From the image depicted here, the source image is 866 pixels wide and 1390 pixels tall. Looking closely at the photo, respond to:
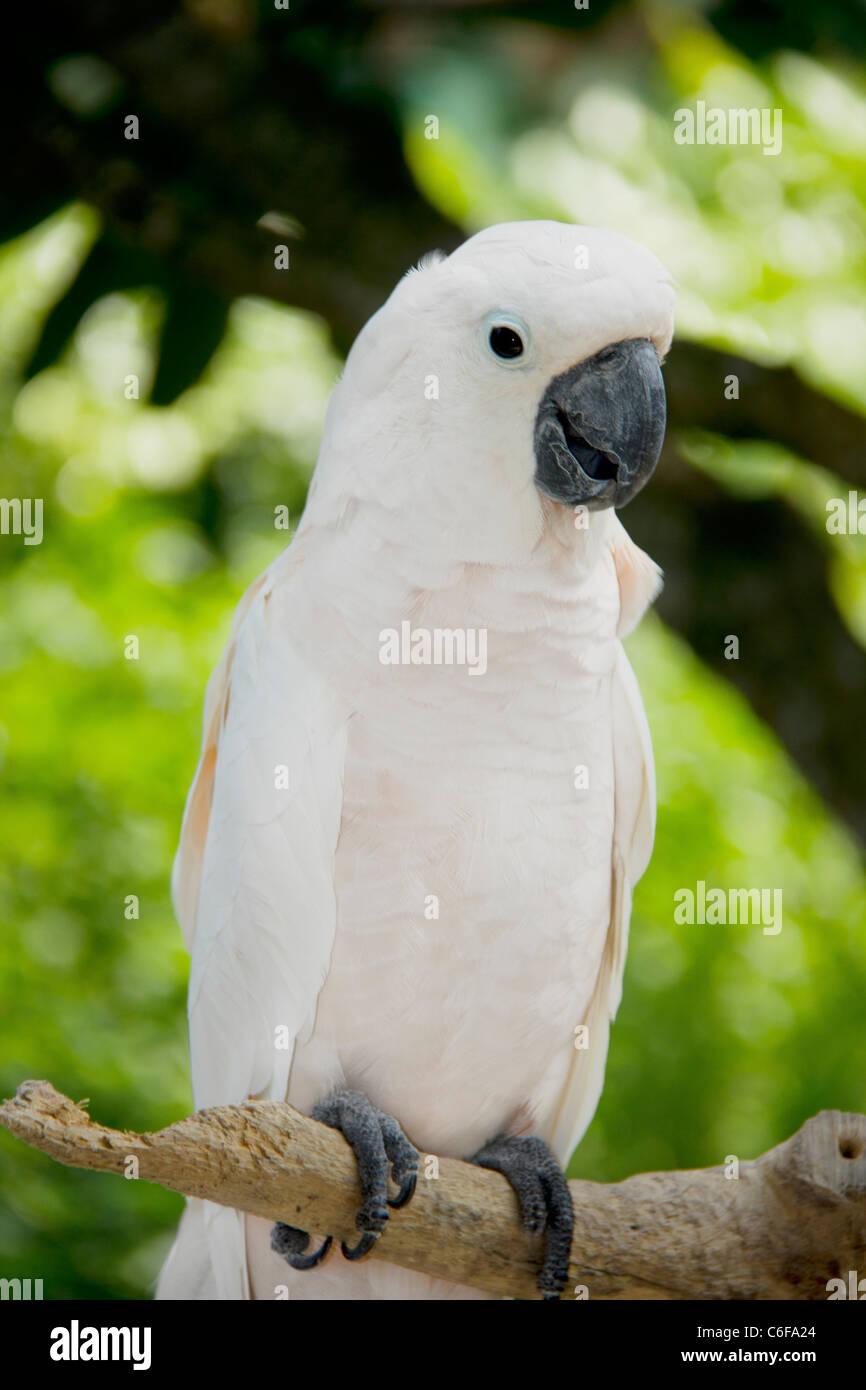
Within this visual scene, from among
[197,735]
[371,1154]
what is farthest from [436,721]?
[197,735]

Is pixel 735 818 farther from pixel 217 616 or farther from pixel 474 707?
pixel 474 707

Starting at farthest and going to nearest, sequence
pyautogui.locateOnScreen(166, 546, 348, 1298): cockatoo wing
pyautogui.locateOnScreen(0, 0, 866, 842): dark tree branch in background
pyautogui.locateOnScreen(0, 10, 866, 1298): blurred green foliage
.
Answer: pyautogui.locateOnScreen(0, 10, 866, 1298): blurred green foliage → pyautogui.locateOnScreen(0, 0, 866, 842): dark tree branch in background → pyautogui.locateOnScreen(166, 546, 348, 1298): cockatoo wing

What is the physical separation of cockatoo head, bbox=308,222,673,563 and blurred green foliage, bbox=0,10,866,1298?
6.01ft

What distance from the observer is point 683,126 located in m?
3.48

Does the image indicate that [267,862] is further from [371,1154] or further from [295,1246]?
[295,1246]

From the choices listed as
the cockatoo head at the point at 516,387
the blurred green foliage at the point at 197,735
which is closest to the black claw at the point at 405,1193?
the cockatoo head at the point at 516,387

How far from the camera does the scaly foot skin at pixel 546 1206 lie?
5.85ft

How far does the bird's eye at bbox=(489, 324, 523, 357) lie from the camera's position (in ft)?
5.49

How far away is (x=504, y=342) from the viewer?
168 cm

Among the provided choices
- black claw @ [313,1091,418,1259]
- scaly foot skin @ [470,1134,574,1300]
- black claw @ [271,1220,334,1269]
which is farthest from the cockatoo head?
black claw @ [271,1220,334,1269]

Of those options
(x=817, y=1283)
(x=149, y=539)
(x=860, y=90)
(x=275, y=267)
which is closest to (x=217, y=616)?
(x=149, y=539)

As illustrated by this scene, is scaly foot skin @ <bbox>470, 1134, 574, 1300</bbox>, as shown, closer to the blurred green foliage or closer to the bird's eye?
the bird's eye

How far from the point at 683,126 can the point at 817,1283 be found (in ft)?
9.73

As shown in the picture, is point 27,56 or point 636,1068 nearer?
point 27,56
